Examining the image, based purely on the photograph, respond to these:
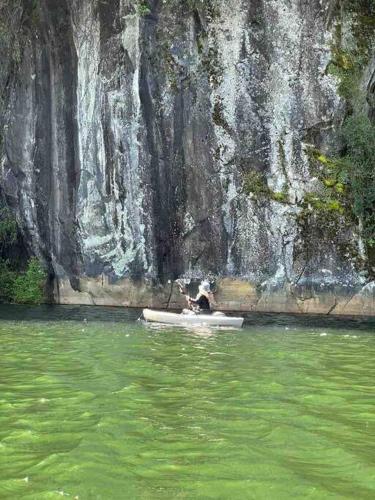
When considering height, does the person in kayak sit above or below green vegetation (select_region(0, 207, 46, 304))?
below

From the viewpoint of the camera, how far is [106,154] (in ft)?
76.2

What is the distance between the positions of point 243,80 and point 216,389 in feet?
54.0

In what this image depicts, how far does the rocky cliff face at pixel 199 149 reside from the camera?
21453 mm

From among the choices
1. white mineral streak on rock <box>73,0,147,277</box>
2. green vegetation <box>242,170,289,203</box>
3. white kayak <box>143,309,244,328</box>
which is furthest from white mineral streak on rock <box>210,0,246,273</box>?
white kayak <box>143,309,244,328</box>

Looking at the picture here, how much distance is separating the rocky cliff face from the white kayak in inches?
209

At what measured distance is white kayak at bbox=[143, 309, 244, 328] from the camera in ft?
52.9

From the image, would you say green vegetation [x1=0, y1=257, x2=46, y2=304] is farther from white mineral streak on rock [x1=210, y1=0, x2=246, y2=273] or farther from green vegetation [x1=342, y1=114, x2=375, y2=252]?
green vegetation [x1=342, y1=114, x2=375, y2=252]

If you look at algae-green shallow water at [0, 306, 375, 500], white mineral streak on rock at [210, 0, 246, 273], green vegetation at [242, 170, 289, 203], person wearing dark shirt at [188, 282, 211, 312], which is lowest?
algae-green shallow water at [0, 306, 375, 500]

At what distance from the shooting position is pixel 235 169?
72.9ft

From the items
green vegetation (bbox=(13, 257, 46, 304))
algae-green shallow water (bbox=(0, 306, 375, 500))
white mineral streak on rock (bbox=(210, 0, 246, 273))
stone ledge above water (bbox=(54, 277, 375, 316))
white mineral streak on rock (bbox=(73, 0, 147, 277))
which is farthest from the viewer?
green vegetation (bbox=(13, 257, 46, 304))

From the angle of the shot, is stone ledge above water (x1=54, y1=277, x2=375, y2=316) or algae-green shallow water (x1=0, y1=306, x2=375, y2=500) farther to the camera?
stone ledge above water (x1=54, y1=277, x2=375, y2=316)

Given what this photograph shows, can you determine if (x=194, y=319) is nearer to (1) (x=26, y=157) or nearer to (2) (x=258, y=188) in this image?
(2) (x=258, y=188)

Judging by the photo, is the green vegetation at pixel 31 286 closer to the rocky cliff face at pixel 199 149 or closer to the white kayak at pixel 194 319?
the rocky cliff face at pixel 199 149

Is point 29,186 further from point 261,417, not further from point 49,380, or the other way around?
point 261,417
